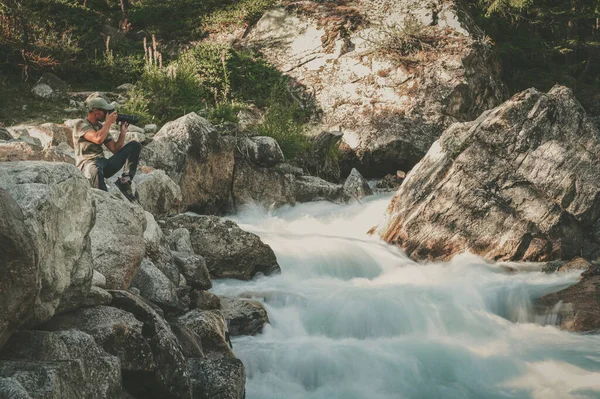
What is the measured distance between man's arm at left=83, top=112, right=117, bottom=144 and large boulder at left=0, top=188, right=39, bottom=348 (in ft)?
14.0

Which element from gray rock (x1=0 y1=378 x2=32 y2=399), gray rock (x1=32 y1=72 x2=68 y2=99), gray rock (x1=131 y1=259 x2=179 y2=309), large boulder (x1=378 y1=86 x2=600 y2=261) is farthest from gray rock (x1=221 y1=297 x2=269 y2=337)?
gray rock (x1=32 y1=72 x2=68 y2=99)

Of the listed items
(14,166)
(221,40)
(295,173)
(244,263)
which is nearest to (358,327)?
(244,263)

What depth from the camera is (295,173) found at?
1270 cm

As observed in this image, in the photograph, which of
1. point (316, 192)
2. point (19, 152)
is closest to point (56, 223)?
point (19, 152)

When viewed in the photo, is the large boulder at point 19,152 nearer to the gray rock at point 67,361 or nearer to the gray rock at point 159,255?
the gray rock at point 159,255

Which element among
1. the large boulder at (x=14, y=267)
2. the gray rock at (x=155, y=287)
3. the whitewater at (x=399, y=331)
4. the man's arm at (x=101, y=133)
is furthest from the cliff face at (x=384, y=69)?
the large boulder at (x=14, y=267)

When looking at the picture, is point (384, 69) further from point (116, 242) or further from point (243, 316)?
point (116, 242)

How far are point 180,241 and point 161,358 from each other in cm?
333

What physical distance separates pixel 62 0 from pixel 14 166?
1650 cm

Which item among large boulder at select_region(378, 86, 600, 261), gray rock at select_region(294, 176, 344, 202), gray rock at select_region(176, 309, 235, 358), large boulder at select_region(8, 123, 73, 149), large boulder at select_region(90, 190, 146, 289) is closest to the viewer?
large boulder at select_region(90, 190, 146, 289)

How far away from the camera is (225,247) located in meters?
8.01

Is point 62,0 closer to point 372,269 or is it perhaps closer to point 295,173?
point 295,173

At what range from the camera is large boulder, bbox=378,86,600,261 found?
9438 mm

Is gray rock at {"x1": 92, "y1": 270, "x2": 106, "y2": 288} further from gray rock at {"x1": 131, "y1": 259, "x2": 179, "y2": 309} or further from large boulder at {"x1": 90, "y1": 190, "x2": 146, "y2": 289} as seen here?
gray rock at {"x1": 131, "y1": 259, "x2": 179, "y2": 309}
